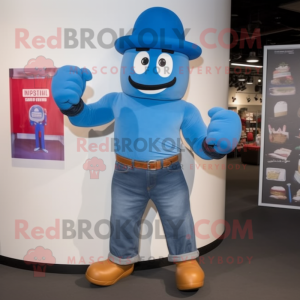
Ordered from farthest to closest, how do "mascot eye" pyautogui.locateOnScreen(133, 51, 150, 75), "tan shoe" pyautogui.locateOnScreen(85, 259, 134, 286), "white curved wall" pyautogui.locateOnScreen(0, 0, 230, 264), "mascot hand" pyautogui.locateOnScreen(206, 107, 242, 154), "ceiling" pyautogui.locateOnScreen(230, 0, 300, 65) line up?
1. "ceiling" pyautogui.locateOnScreen(230, 0, 300, 65)
2. "white curved wall" pyautogui.locateOnScreen(0, 0, 230, 264)
3. "tan shoe" pyautogui.locateOnScreen(85, 259, 134, 286)
4. "mascot eye" pyautogui.locateOnScreen(133, 51, 150, 75)
5. "mascot hand" pyautogui.locateOnScreen(206, 107, 242, 154)

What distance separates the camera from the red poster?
121 inches

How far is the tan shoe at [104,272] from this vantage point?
2.89 metres

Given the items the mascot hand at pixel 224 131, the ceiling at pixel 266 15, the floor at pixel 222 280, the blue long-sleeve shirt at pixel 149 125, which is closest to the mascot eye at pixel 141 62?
the blue long-sleeve shirt at pixel 149 125

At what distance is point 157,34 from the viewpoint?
2652 millimetres

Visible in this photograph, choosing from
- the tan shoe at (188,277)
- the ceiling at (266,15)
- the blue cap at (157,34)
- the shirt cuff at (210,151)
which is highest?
the ceiling at (266,15)

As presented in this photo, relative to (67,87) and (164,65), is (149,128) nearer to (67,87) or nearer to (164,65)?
(164,65)

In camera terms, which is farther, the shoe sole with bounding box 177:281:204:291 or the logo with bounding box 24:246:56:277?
the logo with bounding box 24:246:56:277

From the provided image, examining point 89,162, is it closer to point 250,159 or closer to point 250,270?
point 250,270

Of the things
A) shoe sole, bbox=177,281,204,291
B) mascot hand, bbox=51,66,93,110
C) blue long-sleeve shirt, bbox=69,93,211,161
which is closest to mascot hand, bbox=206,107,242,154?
blue long-sleeve shirt, bbox=69,93,211,161

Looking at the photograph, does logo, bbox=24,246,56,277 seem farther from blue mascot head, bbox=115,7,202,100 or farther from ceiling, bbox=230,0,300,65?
ceiling, bbox=230,0,300,65

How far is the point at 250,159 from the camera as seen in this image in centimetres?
995

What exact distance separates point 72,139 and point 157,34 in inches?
A: 40.8

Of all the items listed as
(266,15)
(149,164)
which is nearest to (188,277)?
(149,164)

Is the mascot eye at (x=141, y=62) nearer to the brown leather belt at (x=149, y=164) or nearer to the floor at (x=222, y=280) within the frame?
the brown leather belt at (x=149, y=164)
